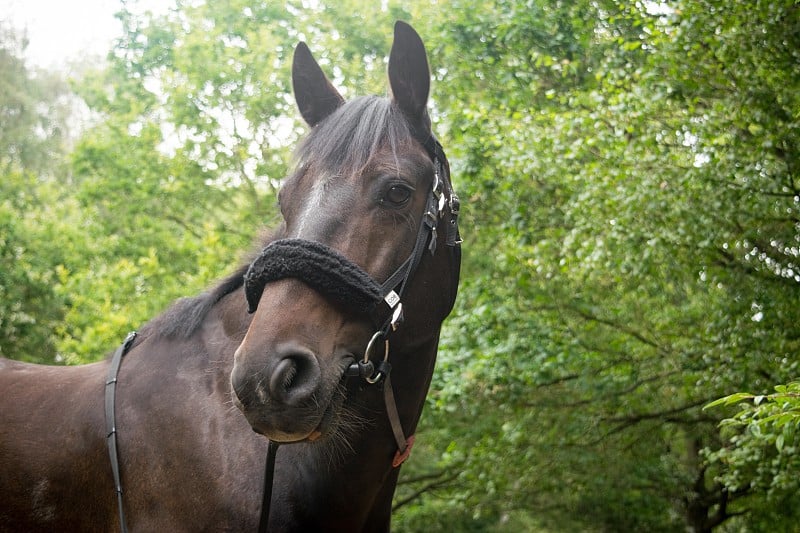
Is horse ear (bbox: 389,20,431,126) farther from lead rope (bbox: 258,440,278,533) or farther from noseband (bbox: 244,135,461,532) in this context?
lead rope (bbox: 258,440,278,533)

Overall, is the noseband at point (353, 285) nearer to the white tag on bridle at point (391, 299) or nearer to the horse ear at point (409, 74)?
the white tag on bridle at point (391, 299)

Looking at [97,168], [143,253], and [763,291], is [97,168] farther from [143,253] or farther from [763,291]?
[763,291]

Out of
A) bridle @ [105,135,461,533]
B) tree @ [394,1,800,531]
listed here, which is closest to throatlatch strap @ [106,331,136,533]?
bridle @ [105,135,461,533]

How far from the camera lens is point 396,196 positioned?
2912 millimetres

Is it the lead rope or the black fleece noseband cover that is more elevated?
the black fleece noseband cover

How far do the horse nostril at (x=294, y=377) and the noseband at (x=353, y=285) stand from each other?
23 cm

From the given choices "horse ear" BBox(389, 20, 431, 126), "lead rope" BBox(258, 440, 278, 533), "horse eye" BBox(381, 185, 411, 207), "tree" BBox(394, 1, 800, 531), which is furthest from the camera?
"tree" BBox(394, 1, 800, 531)

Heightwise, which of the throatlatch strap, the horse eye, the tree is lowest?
the throatlatch strap

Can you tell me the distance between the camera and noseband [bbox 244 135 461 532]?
2.57 meters

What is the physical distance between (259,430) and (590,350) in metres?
7.14

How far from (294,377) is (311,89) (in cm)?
156

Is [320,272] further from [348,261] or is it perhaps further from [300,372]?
[300,372]

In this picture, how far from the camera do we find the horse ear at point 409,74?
122 inches

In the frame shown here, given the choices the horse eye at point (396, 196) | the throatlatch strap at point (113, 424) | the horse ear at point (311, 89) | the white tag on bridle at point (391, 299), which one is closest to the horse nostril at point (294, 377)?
the white tag on bridle at point (391, 299)
